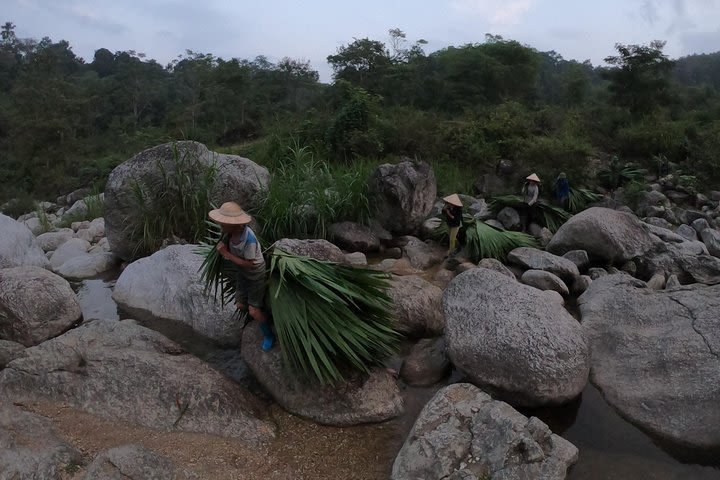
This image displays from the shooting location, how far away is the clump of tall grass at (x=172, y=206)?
761cm

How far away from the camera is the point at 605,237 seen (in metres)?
7.21

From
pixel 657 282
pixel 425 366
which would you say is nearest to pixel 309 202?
pixel 425 366

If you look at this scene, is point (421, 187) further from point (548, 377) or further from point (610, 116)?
point (610, 116)

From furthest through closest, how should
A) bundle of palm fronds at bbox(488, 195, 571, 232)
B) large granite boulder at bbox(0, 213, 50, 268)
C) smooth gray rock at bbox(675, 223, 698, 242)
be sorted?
bundle of palm fronds at bbox(488, 195, 571, 232)
smooth gray rock at bbox(675, 223, 698, 242)
large granite boulder at bbox(0, 213, 50, 268)

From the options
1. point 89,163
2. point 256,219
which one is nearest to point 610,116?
point 256,219

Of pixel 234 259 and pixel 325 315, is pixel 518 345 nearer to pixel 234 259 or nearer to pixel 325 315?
pixel 325 315

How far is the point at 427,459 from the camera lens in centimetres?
342

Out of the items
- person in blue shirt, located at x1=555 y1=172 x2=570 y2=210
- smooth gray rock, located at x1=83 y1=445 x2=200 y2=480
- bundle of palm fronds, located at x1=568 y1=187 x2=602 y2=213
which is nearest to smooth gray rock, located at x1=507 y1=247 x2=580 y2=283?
person in blue shirt, located at x1=555 y1=172 x2=570 y2=210

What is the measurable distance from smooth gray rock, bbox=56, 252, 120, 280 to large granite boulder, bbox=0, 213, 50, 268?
14.6 inches

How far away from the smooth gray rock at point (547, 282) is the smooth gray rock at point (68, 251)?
7201 millimetres

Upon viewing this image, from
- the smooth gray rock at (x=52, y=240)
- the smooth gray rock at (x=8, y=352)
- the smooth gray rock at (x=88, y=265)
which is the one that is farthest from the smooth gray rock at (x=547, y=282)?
the smooth gray rock at (x=52, y=240)

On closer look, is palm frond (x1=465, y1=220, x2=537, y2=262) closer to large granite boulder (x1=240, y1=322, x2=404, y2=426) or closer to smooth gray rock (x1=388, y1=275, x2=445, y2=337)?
smooth gray rock (x1=388, y1=275, x2=445, y2=337)

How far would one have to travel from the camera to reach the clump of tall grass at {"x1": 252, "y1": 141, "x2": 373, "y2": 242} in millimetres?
7828

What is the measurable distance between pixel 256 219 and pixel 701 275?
21.1 ft
